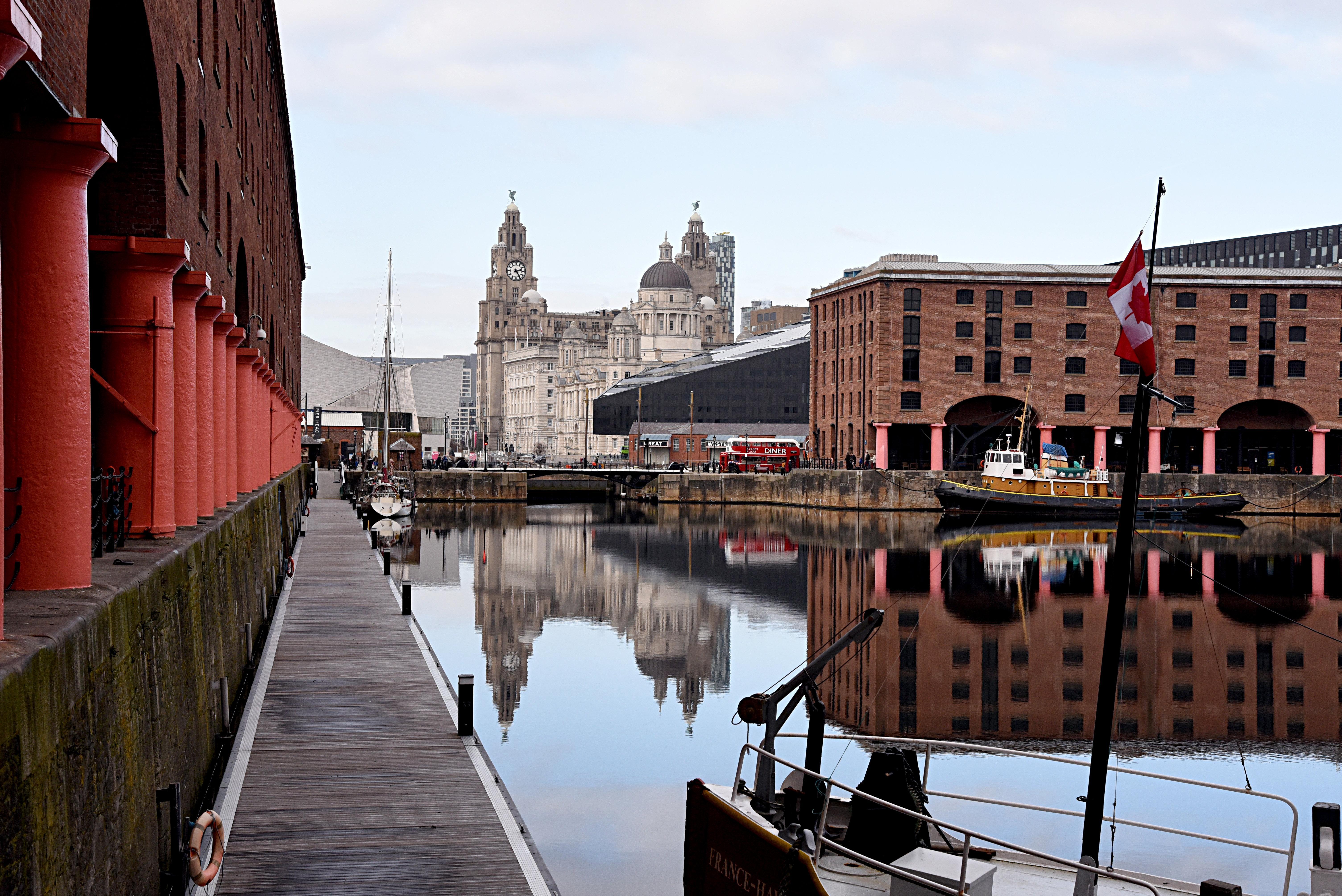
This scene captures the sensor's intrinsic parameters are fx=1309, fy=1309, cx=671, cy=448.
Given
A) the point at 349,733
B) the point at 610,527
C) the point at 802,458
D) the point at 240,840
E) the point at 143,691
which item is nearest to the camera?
the point at 143,691

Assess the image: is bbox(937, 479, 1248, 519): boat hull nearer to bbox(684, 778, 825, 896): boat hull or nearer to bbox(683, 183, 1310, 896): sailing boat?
bbox(683, 183, 1310, 896): sailing boat

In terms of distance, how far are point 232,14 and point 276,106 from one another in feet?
74.1

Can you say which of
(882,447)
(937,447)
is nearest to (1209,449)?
(937,447)

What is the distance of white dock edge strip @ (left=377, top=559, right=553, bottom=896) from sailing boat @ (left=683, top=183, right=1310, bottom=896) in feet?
4.93

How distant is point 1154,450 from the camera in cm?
9469

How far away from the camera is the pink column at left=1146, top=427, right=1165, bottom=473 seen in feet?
303

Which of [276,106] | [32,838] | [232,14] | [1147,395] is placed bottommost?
[32,838]

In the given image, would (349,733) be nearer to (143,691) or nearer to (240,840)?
(240,840)

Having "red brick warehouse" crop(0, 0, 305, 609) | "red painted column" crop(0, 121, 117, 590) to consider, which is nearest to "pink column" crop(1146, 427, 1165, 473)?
"red brick warehouse" crop(0, 0, 305, 609)

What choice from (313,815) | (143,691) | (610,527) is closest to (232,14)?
(313,815)

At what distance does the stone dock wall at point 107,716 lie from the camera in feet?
21.3

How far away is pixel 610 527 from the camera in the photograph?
85375 millimetres

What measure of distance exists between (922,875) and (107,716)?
6.27m

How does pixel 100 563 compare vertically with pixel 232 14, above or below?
below
